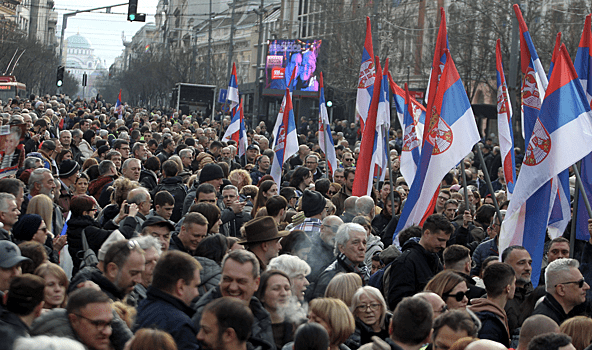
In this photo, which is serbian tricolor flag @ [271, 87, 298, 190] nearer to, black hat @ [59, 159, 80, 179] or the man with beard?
black hat @ [59, 159, 80, 179]

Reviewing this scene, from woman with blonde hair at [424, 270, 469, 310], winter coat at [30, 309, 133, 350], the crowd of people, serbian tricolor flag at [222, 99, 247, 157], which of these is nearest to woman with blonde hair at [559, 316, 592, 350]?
the crowd of people

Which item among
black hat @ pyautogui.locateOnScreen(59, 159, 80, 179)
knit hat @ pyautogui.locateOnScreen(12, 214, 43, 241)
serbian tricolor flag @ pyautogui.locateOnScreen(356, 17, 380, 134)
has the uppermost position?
serbian tricolor flag @ pyautogui.locateOnScreen(356, 17, 380, 134)

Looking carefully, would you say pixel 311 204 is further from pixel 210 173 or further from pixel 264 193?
pixel 210 173

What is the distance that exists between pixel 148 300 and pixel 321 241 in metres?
2.80

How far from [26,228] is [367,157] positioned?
208 inches

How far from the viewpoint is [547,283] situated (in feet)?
20.3

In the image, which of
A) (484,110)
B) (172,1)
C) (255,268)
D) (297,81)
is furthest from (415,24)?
(172,1)

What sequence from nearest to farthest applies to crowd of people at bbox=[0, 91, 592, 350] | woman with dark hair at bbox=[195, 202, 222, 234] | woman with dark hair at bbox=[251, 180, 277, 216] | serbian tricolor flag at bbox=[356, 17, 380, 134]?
crowd of people at bbox=[0, 91, 592, 350], woman with dark hair at bbox=[195, 202, 222, 234], woman with dark hair at bbox=[251, 180, 277, 216], serbian tricolor flag at bbox=[356, 17, 380, 134]

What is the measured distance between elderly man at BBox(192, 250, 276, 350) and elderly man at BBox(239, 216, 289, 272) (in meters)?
1.26

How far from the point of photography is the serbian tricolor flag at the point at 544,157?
759cm

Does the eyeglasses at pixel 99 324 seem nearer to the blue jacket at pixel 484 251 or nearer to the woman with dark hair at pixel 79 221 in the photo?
the woman with dark hair at pixel 79 221

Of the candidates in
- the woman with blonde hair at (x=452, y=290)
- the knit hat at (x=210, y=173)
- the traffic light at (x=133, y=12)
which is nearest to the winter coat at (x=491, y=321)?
the woman with blonde hair at (x=452, y=290)

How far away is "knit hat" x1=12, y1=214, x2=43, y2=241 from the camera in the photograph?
674cm

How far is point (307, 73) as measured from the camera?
4603 centimetres
